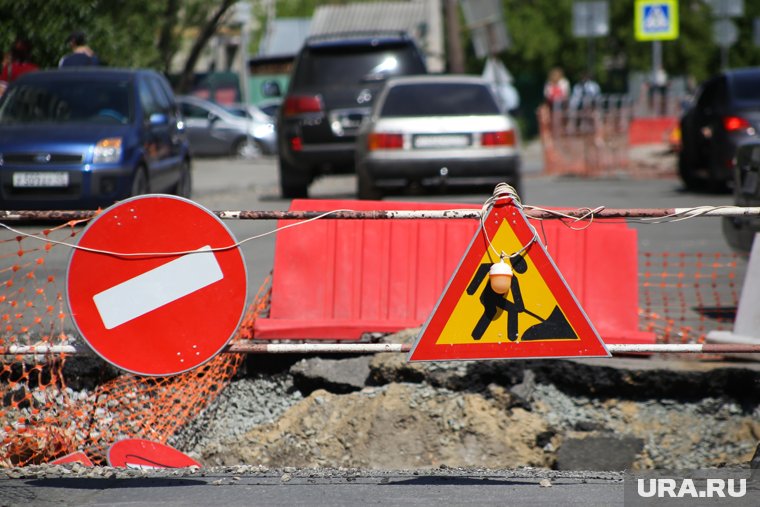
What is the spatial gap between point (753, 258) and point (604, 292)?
3.06 feet

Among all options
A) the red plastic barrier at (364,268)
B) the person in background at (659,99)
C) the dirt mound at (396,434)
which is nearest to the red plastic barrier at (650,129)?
the person in background at (659,99)

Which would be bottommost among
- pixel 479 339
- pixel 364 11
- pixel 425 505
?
pixel 364 11

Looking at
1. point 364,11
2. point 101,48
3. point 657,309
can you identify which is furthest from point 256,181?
point 364,11

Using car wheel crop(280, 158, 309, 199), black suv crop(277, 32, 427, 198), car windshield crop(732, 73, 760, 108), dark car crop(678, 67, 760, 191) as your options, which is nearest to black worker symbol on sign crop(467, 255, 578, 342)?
black suv crop(277, 32, 427, 198)

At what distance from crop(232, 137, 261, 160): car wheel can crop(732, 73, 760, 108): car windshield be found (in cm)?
1728

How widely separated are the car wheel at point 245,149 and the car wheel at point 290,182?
15.2 meters

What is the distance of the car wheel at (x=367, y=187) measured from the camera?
44.3 ft

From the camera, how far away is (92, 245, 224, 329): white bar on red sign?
4785 mm

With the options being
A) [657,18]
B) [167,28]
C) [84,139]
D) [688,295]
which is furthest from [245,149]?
[688,295]

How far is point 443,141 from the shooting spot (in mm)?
13469

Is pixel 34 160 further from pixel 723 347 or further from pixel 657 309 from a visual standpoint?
pixel 723 347

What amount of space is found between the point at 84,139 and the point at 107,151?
0.28 m

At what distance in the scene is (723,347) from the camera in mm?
5145

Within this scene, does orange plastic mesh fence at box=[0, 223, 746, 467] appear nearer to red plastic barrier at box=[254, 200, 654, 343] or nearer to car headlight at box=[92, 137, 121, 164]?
red plastic barrier at box=[254, 200, 654, 343]
